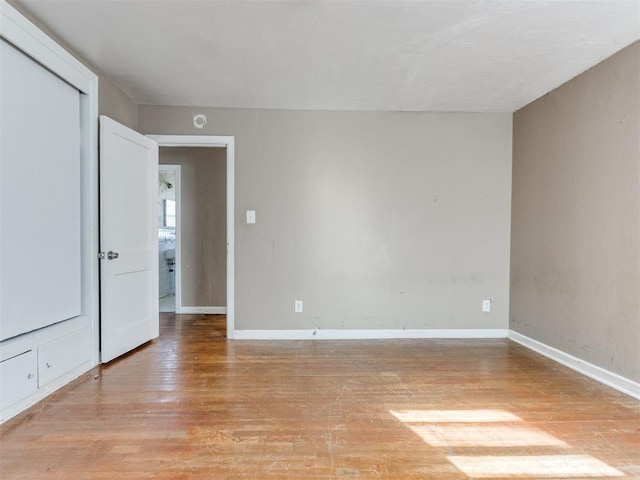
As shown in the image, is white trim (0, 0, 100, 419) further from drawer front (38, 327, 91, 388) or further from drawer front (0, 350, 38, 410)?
drawer front (0, 350, 38, 410)

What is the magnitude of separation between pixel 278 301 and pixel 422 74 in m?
2.42

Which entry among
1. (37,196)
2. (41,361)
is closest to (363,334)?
(41,361)

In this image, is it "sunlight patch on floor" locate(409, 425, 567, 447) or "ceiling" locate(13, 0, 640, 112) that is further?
"ceiling" locate(13, 0, 640, 112)

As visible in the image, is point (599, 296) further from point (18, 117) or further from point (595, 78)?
point (18, 117)

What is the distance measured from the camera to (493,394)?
2.15 meters

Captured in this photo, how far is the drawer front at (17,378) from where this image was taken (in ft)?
5.84

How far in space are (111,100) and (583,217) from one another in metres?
3.96

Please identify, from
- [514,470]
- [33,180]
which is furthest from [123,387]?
[514,470]

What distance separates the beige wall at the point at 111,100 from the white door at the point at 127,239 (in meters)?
0.19

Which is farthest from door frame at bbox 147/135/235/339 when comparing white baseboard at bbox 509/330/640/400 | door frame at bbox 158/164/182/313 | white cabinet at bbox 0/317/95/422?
white baseboard at bbox 509/330/640/400

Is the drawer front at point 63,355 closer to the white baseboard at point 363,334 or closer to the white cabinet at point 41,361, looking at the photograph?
the white cabinet at point 41,361

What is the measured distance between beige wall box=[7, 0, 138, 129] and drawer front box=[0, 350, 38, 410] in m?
1.89

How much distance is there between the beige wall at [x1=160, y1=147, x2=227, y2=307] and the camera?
4484 millimetres

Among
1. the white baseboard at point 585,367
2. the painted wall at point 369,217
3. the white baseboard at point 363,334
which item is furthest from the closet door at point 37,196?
the white baseboard at point 585,367
